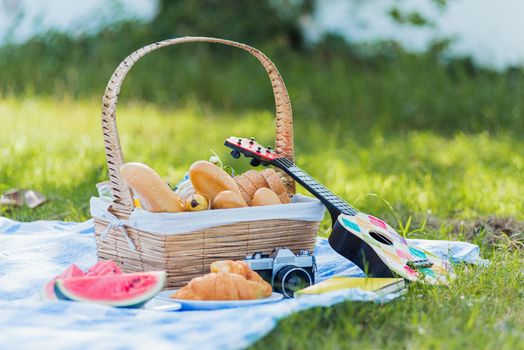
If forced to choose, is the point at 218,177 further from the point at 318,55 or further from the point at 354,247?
the point at 318,55

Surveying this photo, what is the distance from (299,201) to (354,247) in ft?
1.68

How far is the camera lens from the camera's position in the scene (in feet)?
9.37

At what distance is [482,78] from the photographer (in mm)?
8273

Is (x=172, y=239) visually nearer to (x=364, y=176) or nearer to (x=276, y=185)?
(x=276, y=185)

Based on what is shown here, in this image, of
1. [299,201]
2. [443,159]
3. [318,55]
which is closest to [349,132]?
[443,159]

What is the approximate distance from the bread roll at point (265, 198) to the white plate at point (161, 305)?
553mm

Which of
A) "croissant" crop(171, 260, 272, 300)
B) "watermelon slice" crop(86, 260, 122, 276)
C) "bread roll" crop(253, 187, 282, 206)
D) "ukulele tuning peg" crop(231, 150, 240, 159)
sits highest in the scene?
"ukulele tuning peg" crop(231, 150, 240, 159)

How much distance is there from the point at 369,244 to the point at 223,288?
536mm

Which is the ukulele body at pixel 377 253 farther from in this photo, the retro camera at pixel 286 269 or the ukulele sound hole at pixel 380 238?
the retro camera at pixel 286 269

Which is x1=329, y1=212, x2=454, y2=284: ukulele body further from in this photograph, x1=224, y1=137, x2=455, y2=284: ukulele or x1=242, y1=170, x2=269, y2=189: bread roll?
x1=242, y1=170, x2=269, y2=189: bread roll

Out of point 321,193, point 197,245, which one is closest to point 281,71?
point 321,193

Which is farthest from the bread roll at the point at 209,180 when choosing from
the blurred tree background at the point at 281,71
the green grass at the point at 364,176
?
the blurred tree background at the point at 281,71

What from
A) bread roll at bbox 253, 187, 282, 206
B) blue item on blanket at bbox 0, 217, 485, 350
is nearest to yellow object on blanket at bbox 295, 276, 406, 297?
blue item on blanket at bbox 0, 217, 485, 350

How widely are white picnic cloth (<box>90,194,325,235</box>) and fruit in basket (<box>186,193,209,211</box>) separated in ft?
0.30
